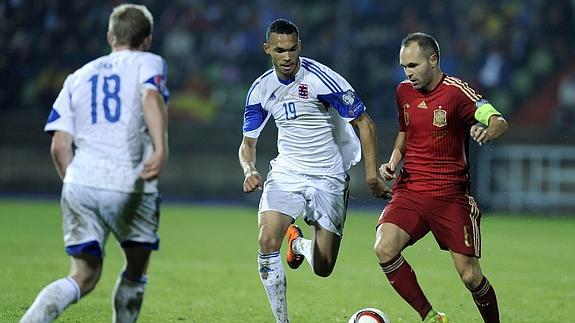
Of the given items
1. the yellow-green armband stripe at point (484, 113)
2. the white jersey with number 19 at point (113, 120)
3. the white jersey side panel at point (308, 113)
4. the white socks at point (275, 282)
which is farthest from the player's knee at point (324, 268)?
the white jersey with number 19 at point (113, 120)

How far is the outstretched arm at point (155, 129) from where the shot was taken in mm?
5676

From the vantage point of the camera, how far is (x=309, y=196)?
769cm

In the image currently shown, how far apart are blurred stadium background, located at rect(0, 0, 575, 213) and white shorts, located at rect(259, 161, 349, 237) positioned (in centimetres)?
1228

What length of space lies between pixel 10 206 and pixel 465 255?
14.0 m

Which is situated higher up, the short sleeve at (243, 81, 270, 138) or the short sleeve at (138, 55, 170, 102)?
the short sleeve at (138, 55, 170, 102)

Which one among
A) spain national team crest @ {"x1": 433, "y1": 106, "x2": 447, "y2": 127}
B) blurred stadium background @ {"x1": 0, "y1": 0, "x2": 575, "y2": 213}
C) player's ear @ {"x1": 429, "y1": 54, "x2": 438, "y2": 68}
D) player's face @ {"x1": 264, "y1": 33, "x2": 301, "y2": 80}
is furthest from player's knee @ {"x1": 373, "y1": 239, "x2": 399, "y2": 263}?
blurred stadium background @ {"x1": 0, "y1": 0, "x2": 575, "y2": 213}

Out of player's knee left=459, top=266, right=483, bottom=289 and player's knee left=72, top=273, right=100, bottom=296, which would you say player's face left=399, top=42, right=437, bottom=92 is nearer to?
player's knee left=459, top=266, right=483, bottom=289

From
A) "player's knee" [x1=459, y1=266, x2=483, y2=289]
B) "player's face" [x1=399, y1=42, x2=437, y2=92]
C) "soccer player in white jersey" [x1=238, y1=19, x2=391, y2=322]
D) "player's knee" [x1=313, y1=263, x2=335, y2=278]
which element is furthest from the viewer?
"player's knee" [x1=313, y1=263, x2=335, y2=278]

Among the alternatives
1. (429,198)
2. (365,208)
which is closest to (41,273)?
(429,198)

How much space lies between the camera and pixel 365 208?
21.2 meters

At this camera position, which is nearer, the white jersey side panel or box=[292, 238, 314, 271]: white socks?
the white jersey side panel

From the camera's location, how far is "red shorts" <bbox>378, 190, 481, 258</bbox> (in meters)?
7.04

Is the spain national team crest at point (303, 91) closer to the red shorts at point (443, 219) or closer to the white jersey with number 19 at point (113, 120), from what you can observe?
the red shorts at point (443, 219)

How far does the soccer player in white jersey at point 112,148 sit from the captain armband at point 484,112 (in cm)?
223
